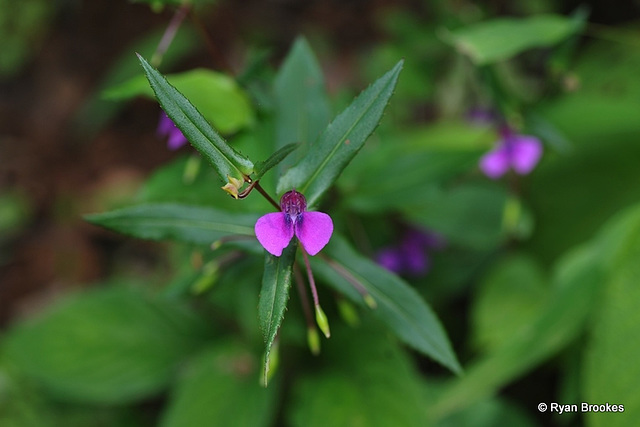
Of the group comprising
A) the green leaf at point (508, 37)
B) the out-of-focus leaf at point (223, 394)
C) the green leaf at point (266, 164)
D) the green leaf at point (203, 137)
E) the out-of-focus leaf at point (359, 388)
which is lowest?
the out-of-focus leaf at point (359, 388)

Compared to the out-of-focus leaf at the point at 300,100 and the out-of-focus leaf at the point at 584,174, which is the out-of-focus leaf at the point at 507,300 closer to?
the out-of-focus leaf at the point at 584,174

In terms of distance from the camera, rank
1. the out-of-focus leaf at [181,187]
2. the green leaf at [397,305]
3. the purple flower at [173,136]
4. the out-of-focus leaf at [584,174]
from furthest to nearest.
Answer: the out-of-focus leaf at [584,174], the out-of-focus leaf at [181,187], the purple flower at [173,136], the green leaf at [397,305]

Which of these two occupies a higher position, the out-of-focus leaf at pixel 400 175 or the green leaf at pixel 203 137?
the green leaf at pixel 203 137

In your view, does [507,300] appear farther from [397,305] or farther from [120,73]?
[120,73]

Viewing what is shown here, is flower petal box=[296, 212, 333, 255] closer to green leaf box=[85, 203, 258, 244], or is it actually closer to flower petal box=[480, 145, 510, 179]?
green leaf box=[85, 203, 258, 244]

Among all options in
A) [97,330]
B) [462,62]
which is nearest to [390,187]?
[97,330]

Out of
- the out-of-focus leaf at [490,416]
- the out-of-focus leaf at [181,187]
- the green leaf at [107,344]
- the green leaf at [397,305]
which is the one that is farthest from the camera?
the green leaf at [107,344]

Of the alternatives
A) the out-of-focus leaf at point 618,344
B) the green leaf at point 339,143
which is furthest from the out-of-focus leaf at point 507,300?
the green leaf at point 339,143

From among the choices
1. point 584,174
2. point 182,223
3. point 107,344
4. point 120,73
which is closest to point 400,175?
point 182,223
